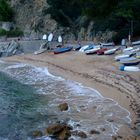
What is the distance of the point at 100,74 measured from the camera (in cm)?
3438

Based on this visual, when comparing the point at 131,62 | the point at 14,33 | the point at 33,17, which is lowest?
the point at 131,62

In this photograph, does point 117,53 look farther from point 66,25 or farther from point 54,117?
point 54,117

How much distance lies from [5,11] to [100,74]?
98.0 feet

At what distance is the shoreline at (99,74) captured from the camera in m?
26.9

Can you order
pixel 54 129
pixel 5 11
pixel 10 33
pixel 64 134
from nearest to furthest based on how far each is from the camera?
pixel 64 134 < pixel 54 129 < pixel 10 33 < pixel 5 11

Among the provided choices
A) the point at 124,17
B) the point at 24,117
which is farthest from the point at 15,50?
the point at 24,117

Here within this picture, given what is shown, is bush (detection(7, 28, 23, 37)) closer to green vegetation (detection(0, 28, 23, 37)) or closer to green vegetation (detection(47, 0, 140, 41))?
green vegetation (detection(0, 28, 23, 37))

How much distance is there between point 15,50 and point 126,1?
630 inches

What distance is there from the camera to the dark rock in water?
20.9 meters

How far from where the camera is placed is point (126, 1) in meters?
45.7

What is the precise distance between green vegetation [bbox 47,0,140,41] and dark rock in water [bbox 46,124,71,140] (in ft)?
38.7

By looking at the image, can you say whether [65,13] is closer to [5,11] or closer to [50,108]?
[5,11]

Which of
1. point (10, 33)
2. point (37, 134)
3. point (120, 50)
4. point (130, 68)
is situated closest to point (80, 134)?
point (37, 134)

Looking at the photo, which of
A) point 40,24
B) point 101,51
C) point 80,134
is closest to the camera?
point 80,134
